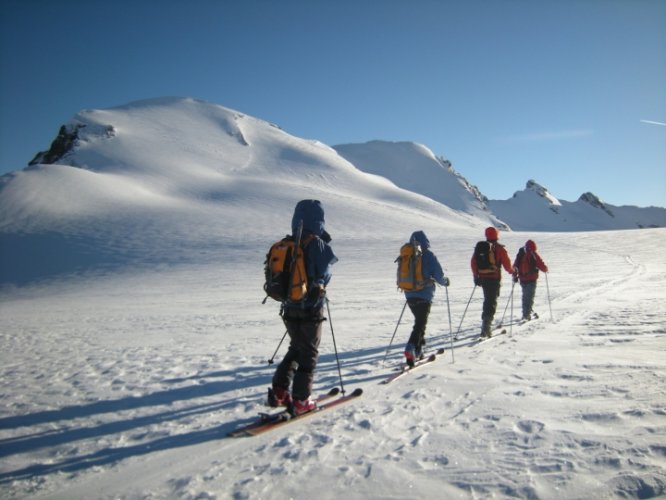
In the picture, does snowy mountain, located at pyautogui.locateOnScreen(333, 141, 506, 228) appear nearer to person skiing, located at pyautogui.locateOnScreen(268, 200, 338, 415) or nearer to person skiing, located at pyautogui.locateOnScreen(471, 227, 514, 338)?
person skiing, located at pyautogui.locateOnScreen(471, 227, 514, 338)

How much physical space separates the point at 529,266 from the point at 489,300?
2964 millimetres

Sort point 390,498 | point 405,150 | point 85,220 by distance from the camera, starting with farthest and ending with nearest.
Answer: point 405,150 < point 85,220 < point 390,498

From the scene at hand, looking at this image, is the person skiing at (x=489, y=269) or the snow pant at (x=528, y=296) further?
the snow pant at (x=528, y=296)

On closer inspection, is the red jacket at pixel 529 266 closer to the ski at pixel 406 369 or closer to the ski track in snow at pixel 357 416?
the ski track in snow at pixel 357 416

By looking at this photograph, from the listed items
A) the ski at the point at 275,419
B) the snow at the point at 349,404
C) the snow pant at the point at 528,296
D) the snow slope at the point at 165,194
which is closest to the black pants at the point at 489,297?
the snow at the point at 349,404

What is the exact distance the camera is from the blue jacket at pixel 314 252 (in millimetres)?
4500

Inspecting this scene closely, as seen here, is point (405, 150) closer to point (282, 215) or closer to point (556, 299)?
point (282, 215)

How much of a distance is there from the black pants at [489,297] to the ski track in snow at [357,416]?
628 mm

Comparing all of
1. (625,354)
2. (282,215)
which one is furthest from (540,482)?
(282,215)

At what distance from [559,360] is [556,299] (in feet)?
27.9

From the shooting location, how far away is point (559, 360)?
598 cm

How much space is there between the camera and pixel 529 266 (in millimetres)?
10820

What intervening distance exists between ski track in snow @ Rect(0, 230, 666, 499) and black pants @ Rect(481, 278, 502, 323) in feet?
2.06

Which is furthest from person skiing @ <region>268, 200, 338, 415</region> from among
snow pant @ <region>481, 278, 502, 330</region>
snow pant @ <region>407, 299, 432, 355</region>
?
snow pant @ <region>481, 278, 502, 330</region>
